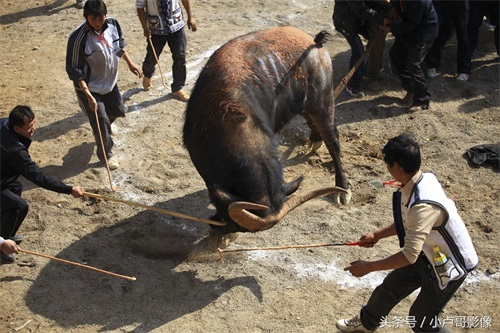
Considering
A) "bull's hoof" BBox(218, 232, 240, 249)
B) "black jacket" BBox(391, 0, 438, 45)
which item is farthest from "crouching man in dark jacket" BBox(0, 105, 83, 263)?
"black jacket" BBox(391, 0, 438, 45)

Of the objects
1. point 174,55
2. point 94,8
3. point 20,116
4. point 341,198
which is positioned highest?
point 94,8

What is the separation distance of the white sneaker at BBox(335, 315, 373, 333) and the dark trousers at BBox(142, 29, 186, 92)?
5.53 meters

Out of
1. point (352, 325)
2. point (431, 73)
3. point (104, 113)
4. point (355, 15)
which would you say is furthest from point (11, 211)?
point (431, 73)

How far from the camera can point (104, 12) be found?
835 centimetres

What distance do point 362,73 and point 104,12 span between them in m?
4.69

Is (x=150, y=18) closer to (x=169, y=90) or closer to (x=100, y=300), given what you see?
(x=169, y=90)

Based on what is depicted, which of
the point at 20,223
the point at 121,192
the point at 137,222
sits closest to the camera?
the point at 20,223

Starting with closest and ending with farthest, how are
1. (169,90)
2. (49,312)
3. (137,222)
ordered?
(49,312), (137,222), (169,90)

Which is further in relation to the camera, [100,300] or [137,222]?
[137,222]

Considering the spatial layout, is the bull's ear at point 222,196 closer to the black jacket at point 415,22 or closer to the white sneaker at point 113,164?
the white sneaker at point 113,164

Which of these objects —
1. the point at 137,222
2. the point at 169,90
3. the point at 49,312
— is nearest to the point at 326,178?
the point at 137,222

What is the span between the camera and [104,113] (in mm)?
8961

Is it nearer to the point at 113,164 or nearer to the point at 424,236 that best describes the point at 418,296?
the point at 424,236

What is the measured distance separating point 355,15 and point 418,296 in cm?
600
